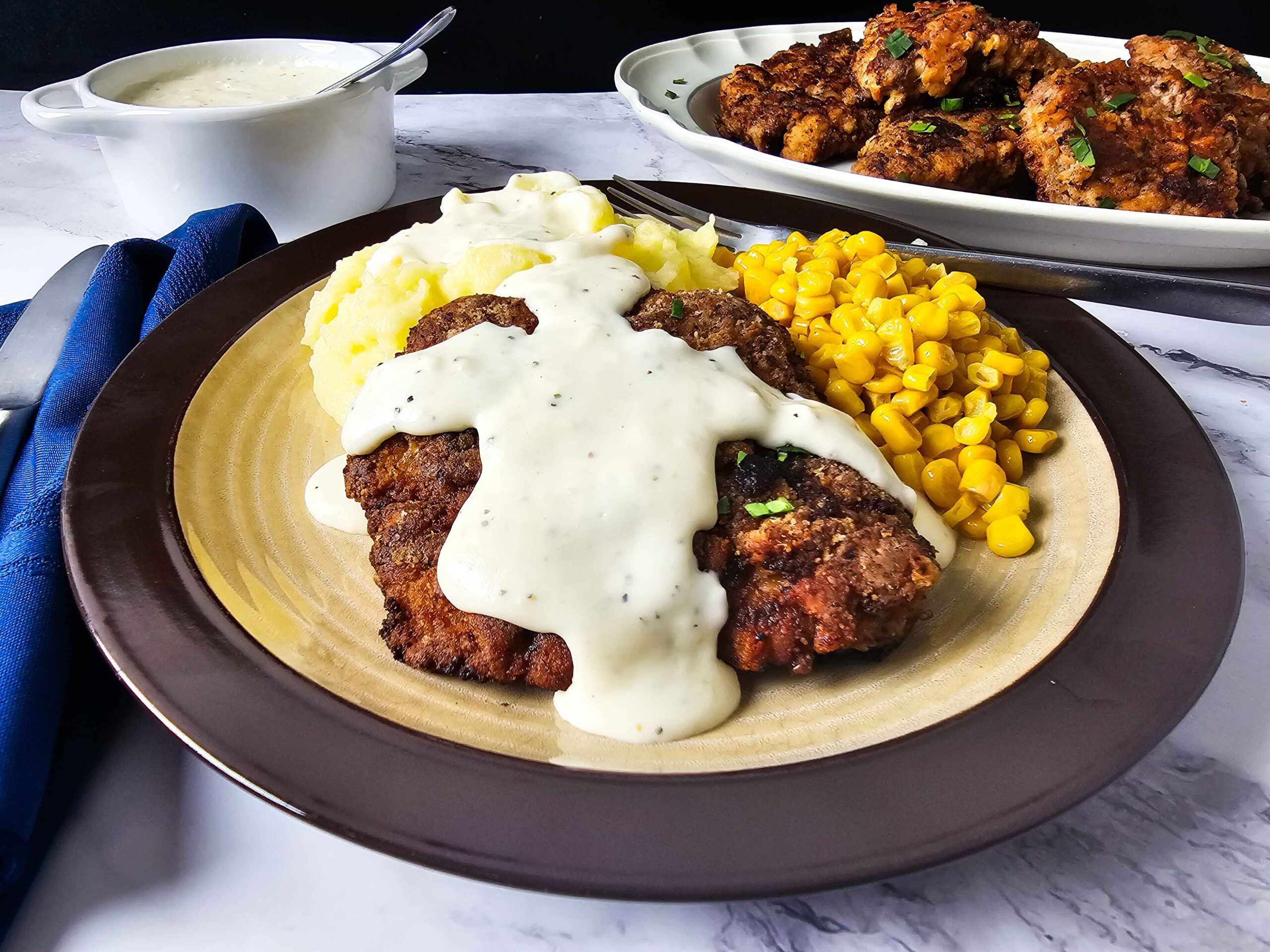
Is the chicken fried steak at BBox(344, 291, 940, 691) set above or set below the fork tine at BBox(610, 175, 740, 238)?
below

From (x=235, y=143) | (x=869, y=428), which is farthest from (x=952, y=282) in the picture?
(x=235, y=143)

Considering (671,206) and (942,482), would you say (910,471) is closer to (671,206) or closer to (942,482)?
(942,482)

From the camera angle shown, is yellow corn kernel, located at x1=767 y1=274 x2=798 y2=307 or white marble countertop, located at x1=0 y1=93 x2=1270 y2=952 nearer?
white marble countertop, located at x1=0 y1=93 x2=1270 y2=952

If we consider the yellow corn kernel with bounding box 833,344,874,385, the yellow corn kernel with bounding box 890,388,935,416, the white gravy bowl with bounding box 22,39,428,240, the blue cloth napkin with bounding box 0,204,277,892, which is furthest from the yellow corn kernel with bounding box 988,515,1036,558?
the white gravy bowl with bounding box 22,39,428,240

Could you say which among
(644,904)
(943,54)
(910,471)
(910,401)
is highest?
(943,54)

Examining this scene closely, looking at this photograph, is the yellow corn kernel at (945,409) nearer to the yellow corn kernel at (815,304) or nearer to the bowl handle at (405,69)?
the yellow corn kernel at (815,304)

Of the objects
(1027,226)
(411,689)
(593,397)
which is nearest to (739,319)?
(593,397)

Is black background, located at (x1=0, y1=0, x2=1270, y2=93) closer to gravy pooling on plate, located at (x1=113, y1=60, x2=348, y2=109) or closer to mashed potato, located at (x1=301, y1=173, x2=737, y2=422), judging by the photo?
gravy pooling on plate, located at (x1=113, y1=60, x2=348, y2=109)
